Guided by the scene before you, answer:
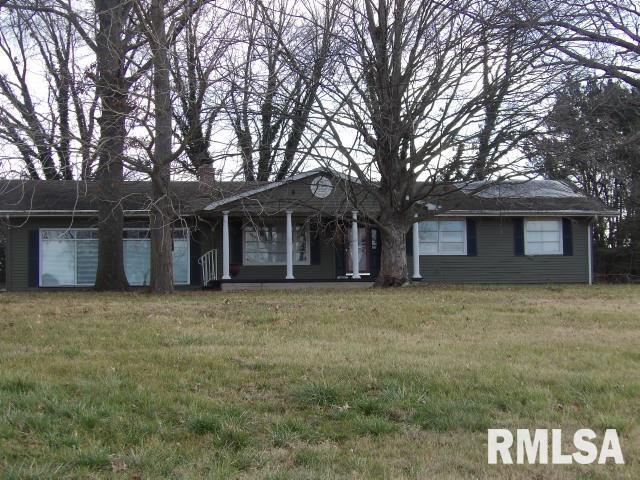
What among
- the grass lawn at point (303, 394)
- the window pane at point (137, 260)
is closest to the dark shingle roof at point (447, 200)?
the window pane at point (137, 260)

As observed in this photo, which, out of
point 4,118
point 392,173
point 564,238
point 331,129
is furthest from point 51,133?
point 564,238

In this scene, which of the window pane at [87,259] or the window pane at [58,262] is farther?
the window pane at [87,259]

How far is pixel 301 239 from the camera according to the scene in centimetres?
2384

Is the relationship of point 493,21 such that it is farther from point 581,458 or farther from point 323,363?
point 581,458

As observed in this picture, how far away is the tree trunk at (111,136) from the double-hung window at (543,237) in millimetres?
14231

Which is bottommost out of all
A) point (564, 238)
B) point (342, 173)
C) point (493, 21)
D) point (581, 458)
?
point (581, 458)

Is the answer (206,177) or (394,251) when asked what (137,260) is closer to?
(206,177)

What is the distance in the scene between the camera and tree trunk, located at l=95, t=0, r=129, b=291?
46.3ft

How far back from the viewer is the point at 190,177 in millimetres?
16203

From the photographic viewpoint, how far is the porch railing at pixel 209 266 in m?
22.6

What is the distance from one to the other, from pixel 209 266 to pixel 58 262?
5163 millimetres

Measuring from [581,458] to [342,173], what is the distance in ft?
45.2

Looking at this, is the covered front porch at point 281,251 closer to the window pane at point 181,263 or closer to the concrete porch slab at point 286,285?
the concrete porch slab at point 286,285

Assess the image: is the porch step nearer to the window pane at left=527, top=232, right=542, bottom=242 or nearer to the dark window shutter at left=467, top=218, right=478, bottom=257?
the dark window shutter at left=467, top=218, right=478, bottom=257
